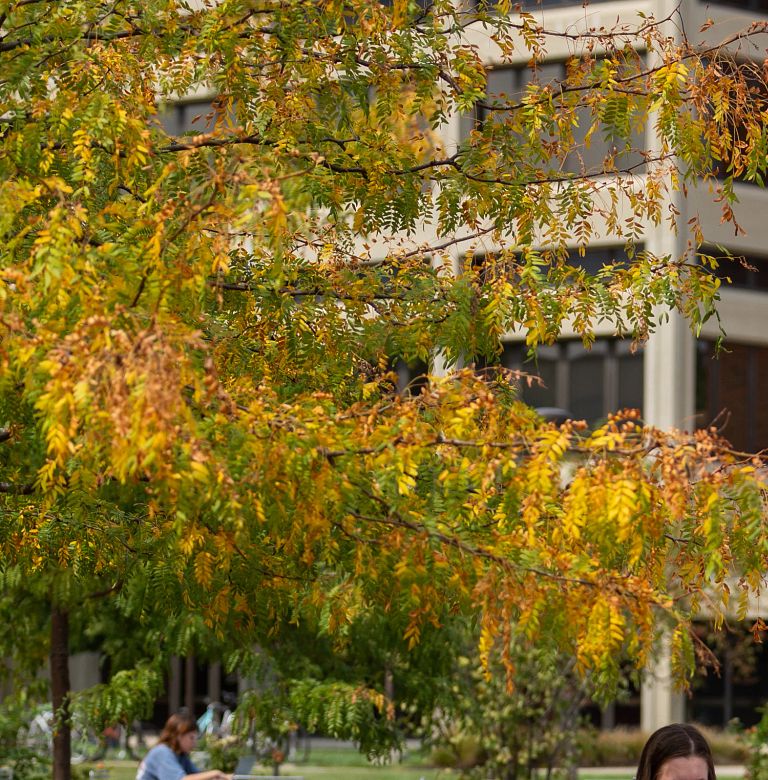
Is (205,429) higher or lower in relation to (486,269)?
lower

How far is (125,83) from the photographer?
8.25 m

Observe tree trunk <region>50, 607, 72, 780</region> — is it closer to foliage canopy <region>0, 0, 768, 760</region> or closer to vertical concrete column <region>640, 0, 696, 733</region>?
foliage canopy <region>0, 0, 768, 760</region>

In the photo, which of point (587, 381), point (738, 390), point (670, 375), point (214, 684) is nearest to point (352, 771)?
point (214, 684)

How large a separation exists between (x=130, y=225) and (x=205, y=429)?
5.88ft

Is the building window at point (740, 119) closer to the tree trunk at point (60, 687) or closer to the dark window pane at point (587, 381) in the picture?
the tree trunk at point (60, 687)

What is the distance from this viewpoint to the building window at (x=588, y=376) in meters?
31.8

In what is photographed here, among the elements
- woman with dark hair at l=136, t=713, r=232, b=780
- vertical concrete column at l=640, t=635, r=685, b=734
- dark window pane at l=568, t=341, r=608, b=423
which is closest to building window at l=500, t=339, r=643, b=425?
dark window pane at l=568, t=341, r=608, b=423

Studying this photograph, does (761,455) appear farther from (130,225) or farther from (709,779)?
(130,225)

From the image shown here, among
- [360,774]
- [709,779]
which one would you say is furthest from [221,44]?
[360,774]

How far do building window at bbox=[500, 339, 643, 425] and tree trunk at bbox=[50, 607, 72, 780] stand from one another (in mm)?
17270

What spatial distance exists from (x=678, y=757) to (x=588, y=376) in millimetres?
26525

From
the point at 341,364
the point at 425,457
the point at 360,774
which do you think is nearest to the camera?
the point at 425,457

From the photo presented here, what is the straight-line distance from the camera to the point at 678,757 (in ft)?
19.3

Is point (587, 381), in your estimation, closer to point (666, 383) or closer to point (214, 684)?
point (666, 383)
